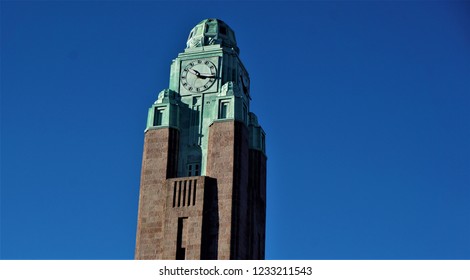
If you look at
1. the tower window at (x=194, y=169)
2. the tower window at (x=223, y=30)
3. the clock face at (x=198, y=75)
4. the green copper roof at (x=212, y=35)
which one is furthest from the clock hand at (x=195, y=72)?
the tower window at (x=194, y=169)

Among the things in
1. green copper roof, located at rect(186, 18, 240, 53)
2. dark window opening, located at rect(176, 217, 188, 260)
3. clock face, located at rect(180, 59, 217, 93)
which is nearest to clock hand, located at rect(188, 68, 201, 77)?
clock face, located at rect(180, 59, 217, 93)

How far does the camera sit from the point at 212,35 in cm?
6781

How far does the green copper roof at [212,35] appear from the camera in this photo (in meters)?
67.3

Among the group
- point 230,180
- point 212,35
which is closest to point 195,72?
point 212,35

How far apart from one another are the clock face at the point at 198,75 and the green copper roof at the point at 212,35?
215 cm

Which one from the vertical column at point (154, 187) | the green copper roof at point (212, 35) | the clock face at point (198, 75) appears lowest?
→ the vertical column at point (154, 187)

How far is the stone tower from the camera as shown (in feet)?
189

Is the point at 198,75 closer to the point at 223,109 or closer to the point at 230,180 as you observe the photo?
the point at 223,109

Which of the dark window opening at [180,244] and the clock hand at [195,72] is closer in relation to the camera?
the dark window opening at [180,244]

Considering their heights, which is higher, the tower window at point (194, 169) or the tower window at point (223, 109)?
the tower window at point (223, 109)

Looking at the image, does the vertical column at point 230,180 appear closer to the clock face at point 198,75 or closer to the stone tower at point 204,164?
the stone tower at point 204,164

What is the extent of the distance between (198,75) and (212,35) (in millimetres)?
4521

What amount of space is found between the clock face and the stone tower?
0.24 ft
